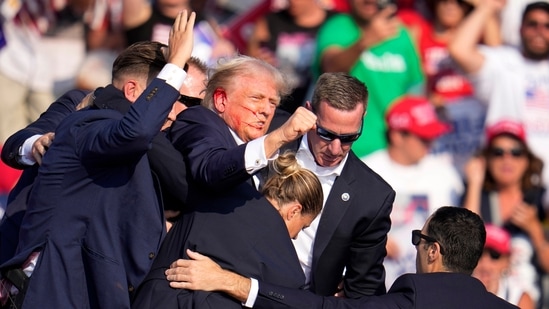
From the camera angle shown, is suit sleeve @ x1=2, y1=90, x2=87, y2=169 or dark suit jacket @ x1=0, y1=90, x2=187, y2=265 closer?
dark suit jacket @ x1=0, y1=90, x2=187, y2=265

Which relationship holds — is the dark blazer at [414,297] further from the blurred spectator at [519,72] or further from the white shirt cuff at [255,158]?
the blurred spectator at [519,72]

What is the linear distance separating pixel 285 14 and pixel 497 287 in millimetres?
2376

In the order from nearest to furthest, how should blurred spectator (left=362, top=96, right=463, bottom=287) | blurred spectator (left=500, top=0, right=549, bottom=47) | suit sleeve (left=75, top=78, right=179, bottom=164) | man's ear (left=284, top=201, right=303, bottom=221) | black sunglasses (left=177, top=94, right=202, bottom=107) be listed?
suit sleeve (left=75, top=78, right=179, bottom=164)
man's ear (left=284, top=201, right=303, bottom=221)
black sunglasses (left=177, top=94, right=202, bottom=107)
blurred spectator (left=362, top=96, right=463, bottom=287)
blurred spectator (left=500, top=0, right=549, bottom=47)

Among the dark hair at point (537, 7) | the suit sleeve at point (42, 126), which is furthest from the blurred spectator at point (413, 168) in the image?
the suit sleeve at point (42, 126)

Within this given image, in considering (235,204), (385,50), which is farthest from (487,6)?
(235,204)

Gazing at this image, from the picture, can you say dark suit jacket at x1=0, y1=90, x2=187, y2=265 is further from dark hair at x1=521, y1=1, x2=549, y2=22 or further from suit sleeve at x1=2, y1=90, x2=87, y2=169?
dark hair at x1=521, y1=1, x2=549, y2=22

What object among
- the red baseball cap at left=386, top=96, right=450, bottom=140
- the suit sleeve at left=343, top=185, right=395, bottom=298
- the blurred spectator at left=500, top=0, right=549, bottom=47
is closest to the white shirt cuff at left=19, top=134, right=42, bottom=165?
the suit sleeve at left=343, top=185, right=395, bottom=298

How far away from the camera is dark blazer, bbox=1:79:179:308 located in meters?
4.21

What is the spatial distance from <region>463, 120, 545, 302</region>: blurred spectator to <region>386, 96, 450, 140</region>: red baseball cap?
1.18 ft

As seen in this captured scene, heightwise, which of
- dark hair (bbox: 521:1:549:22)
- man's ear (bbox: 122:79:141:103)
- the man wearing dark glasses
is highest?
dark hair (bbox: 521:1:549:22)

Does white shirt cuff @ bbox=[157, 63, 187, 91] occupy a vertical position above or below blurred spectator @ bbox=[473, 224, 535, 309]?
above

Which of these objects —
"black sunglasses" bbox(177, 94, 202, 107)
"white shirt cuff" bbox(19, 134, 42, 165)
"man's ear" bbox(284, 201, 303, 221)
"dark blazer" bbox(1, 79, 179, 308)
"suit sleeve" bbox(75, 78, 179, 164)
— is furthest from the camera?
"black sunglasses" bbox(177, 94, 202, 107)

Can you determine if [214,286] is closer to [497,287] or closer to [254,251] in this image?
[254,251]

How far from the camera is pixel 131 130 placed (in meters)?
3.93
